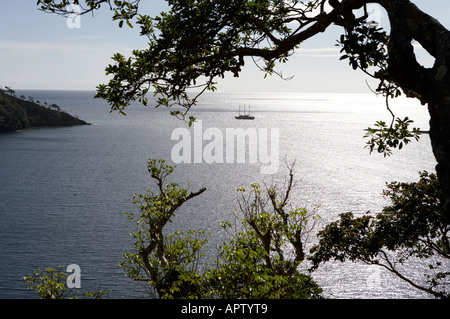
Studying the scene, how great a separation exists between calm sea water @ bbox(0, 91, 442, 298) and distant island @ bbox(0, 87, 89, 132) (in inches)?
442

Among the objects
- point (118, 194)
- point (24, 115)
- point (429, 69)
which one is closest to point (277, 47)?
point (429, 69)

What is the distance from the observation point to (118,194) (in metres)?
82.8

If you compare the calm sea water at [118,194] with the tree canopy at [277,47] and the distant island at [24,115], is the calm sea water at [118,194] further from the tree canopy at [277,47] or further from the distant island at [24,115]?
the tree canopy at [277,47]

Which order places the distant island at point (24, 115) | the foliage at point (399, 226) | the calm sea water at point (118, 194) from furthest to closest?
1. the distant island at point (24, 115)
2. the calm sea water at point (118, 194)
3. the foliage at point (399, 226)

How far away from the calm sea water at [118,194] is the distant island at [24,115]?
11235 mm

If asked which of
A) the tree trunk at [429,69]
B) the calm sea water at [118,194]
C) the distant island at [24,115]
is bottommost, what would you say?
the calm sea water at [118,194]

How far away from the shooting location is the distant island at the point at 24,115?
165125mm

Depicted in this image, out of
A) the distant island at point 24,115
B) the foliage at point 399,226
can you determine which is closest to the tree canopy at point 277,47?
the foliage at point 399,226

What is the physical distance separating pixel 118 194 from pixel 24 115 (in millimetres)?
115075

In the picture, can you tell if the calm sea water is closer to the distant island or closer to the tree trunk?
the distant island

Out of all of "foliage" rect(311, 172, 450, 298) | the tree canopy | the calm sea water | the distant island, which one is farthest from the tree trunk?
the distant island

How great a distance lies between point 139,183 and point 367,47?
8605 cm

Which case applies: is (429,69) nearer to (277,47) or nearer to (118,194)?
(277,47)

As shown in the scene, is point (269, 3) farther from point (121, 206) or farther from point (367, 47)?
point (121, 206)
